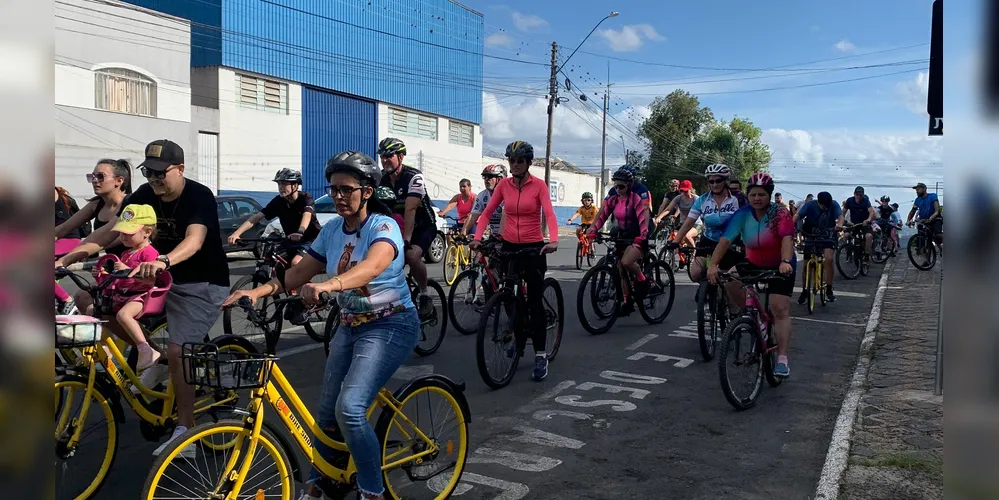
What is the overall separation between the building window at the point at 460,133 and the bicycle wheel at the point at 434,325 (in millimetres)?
34254

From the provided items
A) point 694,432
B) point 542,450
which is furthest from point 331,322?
point 694,432

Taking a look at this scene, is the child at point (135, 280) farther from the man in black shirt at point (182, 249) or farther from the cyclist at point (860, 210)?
the cyclist at point (860, 210)

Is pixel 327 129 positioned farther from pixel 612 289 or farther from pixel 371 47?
pixel 612 289

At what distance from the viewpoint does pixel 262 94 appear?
99.1 feet

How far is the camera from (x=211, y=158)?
2777 cm

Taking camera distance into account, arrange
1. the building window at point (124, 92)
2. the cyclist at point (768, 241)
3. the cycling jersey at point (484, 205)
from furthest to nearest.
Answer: the building window at point (124, 92), the cycling jersey at point (484, 205), the cyclist at point (768, 241)

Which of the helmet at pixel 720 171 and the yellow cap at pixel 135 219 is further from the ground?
the helmet at pixel 720 171

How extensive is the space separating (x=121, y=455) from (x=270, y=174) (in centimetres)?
2668

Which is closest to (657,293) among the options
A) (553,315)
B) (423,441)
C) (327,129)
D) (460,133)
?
(553,315)

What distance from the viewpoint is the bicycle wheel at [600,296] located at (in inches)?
357

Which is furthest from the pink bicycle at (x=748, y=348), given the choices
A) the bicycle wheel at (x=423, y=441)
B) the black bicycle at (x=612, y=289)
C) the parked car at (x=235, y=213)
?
the parked car at (x=235, y=213)

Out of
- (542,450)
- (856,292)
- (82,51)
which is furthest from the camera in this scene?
Result: (82,51)

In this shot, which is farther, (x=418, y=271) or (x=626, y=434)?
(x=418, y=271)

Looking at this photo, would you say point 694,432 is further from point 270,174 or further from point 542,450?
point 270,174
